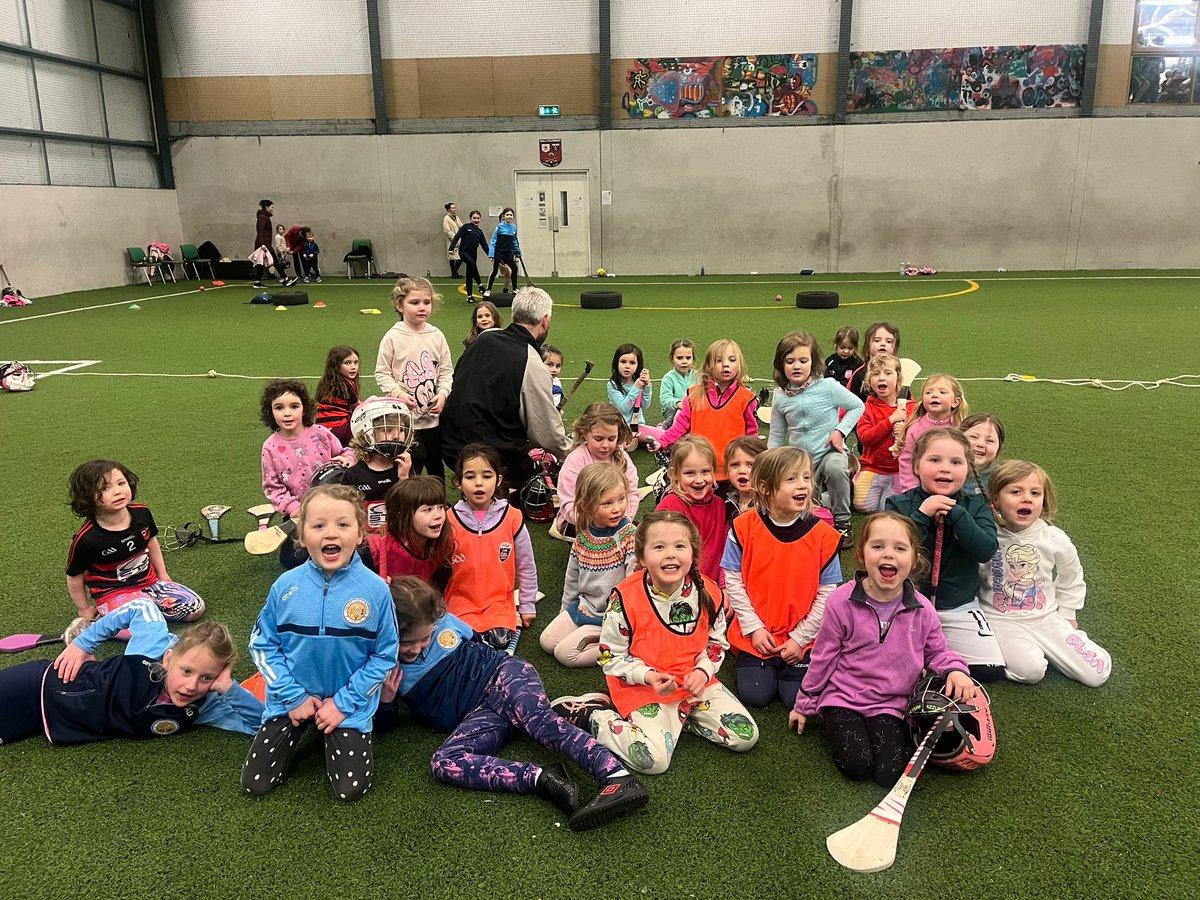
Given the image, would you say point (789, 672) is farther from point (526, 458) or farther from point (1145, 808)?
point (526, 458)

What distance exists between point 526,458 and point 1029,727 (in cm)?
357

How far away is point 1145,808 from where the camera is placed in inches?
116

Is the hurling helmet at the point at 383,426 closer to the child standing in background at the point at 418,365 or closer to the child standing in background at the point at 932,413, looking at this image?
the child standing in background at the point at 418,365

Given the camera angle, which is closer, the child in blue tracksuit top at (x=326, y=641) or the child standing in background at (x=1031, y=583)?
the child in blue tracksuit top at (x=326, y=641)

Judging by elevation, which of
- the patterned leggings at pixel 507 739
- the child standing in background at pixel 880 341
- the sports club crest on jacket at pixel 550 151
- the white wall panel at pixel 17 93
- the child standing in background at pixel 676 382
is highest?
the white wall panel at pixel 17 93

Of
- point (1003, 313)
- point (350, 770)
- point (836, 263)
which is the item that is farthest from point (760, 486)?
point (836, 263)

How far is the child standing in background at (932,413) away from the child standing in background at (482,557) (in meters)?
2.45

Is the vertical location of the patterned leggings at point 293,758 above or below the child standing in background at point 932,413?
below

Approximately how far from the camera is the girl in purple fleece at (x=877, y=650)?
10.6 ft

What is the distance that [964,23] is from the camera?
21.5m

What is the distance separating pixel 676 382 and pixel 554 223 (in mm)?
17663

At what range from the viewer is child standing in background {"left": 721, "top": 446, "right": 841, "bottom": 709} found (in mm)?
3768

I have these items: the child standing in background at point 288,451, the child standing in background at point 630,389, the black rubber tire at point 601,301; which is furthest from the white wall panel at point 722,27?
the child standing in background at point 288,451

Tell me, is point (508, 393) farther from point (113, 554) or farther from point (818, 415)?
point (113, 554)
